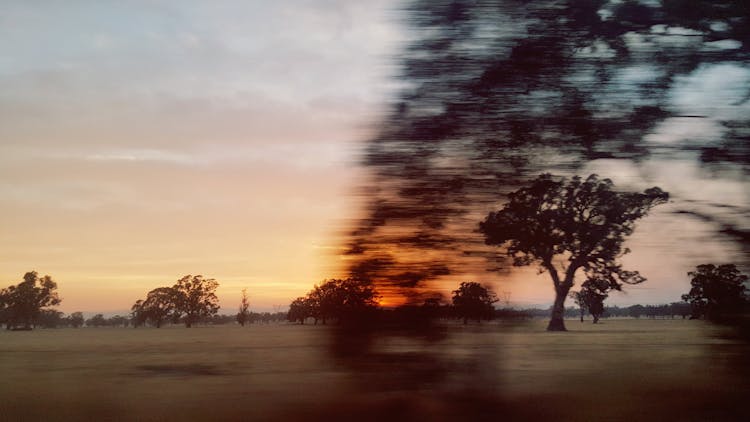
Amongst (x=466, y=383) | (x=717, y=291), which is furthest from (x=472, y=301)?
(x=717, y=291)

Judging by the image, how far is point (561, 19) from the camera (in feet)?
17.0

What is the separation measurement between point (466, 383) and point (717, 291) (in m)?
1.94

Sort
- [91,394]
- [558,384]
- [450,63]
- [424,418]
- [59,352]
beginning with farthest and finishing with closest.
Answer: [59,352]
[91,394]
[558,384]
[450,63]
[424,418]

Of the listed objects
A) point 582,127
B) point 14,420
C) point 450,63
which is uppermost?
point 450,63

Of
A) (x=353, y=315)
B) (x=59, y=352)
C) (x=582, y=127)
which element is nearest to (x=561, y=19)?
(x=582, y=127)

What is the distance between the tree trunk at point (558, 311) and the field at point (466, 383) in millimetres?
99

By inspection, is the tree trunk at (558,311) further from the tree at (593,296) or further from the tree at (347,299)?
the tree at (347,299)

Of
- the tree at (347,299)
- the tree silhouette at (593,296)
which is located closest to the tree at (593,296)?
the tree silhouette at (593,296)

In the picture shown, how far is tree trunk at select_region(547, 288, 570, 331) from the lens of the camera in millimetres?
4801

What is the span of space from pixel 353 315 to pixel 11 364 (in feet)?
23.1

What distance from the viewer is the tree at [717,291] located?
15.2ft

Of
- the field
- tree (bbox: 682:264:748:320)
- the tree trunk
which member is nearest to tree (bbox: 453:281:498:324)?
the field

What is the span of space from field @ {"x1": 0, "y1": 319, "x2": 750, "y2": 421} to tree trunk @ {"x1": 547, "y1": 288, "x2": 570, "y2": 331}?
10cm

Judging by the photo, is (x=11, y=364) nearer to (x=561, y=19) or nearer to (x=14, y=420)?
(x=14, y=420)
